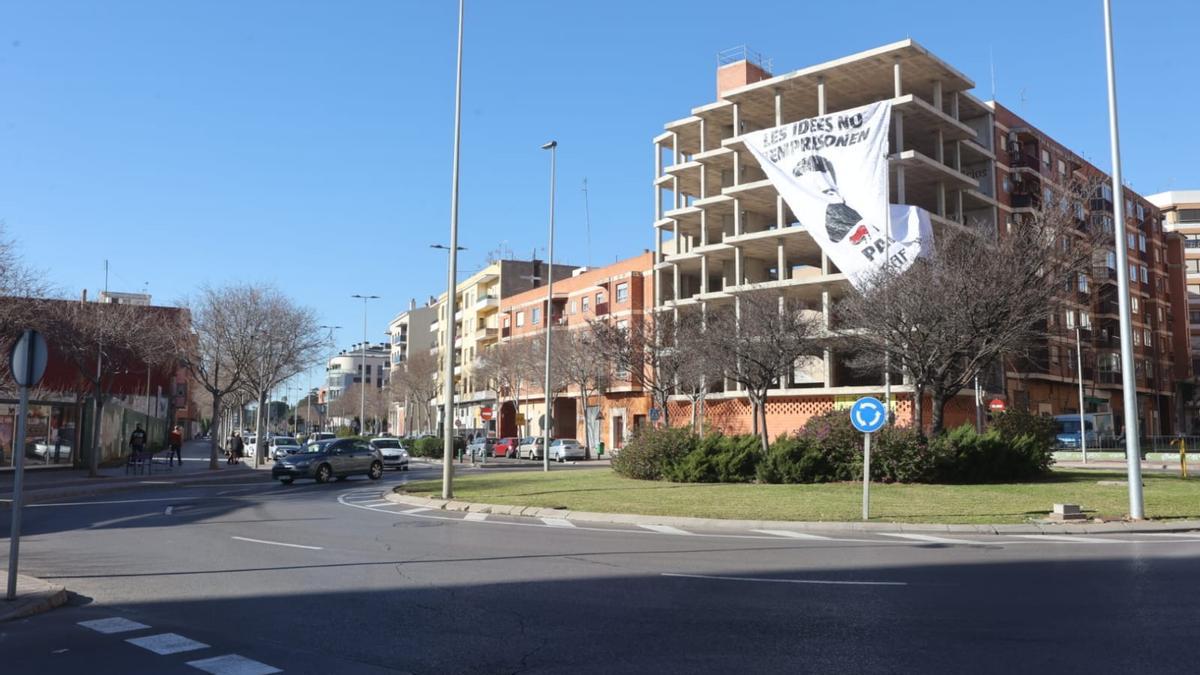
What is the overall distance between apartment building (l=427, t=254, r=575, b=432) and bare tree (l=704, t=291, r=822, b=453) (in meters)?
41.9

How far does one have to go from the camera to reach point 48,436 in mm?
36656

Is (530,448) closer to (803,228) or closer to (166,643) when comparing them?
(803,228)

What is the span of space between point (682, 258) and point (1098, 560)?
46.8 m

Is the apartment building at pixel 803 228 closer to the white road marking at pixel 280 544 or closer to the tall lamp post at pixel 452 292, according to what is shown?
the tall lamp post at pixel 452 292

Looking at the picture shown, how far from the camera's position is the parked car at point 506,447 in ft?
198

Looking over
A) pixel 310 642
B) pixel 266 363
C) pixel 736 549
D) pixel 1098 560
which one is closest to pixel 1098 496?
pixel 1098 560

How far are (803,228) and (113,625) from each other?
44.5 metres

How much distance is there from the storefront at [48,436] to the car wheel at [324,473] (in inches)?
474

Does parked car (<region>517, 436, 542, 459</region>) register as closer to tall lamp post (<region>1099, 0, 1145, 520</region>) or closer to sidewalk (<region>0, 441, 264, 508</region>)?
sidewalk (<region>0, 441, 264, 508</region>)

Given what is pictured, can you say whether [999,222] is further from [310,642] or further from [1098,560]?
[310,642]

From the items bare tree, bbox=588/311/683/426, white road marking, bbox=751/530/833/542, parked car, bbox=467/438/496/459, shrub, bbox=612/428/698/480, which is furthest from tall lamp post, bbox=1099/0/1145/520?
parked car, bbox=467/438/496/459

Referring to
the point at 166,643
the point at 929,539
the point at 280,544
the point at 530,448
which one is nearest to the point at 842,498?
the point at 929,539

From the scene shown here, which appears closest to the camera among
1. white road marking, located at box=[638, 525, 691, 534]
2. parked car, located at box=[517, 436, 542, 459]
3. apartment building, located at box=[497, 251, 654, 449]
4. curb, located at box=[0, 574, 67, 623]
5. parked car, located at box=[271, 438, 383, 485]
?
curb, located at box=[0, 574, 67, 623]

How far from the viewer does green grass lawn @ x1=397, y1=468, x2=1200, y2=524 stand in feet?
56.7
